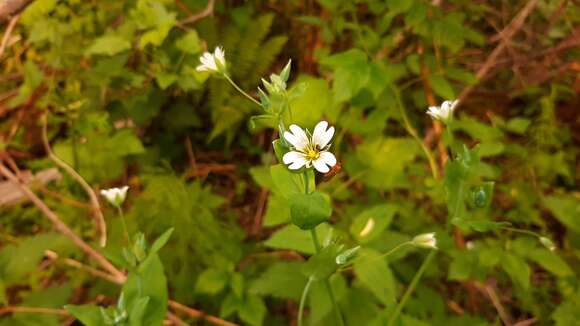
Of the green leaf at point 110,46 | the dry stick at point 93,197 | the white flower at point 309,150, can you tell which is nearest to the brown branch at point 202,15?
the green leaf at point 110,46

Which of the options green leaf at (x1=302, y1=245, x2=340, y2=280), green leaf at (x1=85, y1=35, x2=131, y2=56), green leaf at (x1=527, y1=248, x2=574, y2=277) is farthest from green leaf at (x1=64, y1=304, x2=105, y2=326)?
green leaf at (x1=527, y1=248, x2=574, y2=277)

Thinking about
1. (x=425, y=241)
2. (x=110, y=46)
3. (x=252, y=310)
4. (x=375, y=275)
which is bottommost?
(x=252, y=310)

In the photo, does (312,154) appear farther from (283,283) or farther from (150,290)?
(283,283)

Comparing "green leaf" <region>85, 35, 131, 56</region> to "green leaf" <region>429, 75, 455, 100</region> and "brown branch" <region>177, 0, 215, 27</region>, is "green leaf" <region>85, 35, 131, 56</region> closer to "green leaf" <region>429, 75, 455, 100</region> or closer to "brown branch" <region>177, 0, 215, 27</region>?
"brown branch" <region>177, 0, 215, 27</region>

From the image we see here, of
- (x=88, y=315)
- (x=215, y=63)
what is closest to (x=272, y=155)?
(x=215, y=63)

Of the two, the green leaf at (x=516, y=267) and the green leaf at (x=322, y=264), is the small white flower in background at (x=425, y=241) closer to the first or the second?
the green leaf at (x=322, y=264)

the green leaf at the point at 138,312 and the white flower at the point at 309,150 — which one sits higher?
the white flower at the point at 309,150

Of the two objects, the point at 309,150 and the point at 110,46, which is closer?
the point at 309,150
